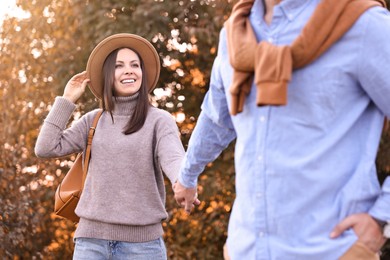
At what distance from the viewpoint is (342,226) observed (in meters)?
2.49

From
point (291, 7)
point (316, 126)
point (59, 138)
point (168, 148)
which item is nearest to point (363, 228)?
point (316, 126)

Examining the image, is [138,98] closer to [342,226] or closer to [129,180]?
[129,180]

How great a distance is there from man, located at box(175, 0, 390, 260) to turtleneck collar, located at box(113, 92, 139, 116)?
2307 millimetres

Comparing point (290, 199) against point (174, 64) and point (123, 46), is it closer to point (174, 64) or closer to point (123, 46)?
point (123, 46)

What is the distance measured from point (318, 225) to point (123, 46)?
111 inches

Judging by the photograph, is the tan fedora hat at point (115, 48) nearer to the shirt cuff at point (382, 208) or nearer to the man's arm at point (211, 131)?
the man's arm at point (211, 131)

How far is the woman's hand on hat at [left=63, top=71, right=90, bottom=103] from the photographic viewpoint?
17.1 ft

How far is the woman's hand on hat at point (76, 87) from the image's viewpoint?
5.22 meters

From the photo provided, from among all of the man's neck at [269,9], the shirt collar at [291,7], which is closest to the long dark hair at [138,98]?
the man's neck at [269,9]

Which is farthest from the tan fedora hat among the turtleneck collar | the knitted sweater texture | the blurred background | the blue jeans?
the blurred background

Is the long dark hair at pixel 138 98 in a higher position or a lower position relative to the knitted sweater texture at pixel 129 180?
higher

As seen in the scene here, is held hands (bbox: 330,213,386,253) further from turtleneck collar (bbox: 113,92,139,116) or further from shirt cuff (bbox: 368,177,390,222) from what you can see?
turtleneck collar (bbox: 113,92,139,116)

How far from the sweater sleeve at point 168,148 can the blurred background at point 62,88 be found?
2.26 m

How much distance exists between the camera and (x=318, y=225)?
251 cm
